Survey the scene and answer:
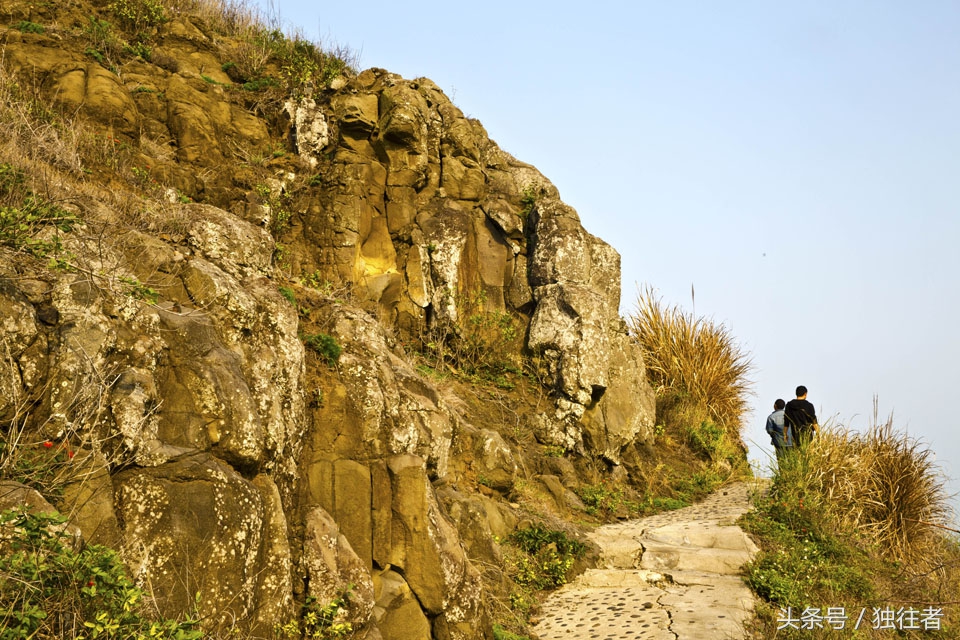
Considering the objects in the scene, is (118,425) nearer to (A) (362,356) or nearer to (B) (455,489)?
(A) (362,356)

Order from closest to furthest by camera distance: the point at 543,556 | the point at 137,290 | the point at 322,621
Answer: the point at 137,290, the point at 322,621, the point at 543,556

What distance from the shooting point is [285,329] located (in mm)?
6707

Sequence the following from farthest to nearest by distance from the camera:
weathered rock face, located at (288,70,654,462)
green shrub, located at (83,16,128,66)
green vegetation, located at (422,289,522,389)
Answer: green vegetation, located at (422,289,522,389) < weathered rock face, located at (288,70,654,462) < green shrub, located at (83,16,128,66)

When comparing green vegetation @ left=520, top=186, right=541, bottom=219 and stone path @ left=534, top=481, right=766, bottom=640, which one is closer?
stone path @ left=534, top=481, right=766, bottom=640

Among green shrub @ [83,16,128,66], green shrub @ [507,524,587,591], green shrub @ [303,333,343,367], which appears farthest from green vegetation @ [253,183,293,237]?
green shrub @ [507,524,587,591]

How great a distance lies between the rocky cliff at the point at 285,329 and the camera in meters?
4.92

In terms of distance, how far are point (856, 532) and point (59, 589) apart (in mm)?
10039

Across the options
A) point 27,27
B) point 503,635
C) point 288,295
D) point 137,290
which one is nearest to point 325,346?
point 288,295

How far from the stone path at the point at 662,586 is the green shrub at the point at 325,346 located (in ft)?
12.2

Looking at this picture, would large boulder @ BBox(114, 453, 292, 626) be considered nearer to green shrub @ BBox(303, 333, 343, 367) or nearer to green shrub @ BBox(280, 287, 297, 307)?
green shrub @ BBox(303, 333, 343, 367)

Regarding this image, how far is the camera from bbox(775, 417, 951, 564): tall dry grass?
10242mm

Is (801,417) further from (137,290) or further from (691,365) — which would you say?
(137,290)

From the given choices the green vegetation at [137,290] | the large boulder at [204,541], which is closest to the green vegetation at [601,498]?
the large boulder at [204,541]

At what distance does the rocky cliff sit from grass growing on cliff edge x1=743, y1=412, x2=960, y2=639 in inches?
118
